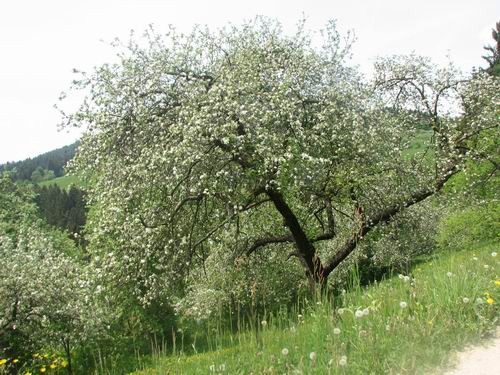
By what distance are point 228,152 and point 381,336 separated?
7.02 meters

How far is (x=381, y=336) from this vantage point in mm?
5379

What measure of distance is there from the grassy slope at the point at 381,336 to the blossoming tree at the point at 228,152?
330 cm

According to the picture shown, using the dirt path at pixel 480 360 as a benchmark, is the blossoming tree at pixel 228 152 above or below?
above

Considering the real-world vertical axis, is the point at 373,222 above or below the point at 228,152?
below

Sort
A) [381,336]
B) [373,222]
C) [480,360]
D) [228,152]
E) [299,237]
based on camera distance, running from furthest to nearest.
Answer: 1. [373,222]
2. [299,237]
3. [228,152]
4. [381,336]
5. [480,360]

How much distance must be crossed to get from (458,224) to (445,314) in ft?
57.4

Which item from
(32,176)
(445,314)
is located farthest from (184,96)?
(32,176)

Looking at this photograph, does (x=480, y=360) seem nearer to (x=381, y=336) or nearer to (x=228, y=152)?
(x=381, y=336)

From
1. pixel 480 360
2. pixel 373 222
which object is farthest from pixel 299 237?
pixel 480 360

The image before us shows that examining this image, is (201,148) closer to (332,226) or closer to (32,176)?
(332,226)

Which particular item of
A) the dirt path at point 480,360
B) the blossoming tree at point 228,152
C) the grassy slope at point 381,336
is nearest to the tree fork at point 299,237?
the blossoming tree at point 228,152

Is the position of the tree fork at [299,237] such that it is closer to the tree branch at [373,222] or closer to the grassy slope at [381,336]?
the tree branch at [373,222]

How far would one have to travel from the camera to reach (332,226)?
666 inches

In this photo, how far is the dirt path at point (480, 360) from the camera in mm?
4559
